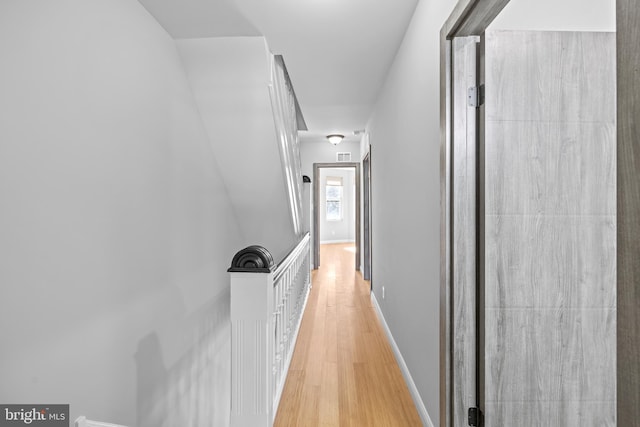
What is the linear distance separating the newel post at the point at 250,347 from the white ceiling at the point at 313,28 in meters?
1.59

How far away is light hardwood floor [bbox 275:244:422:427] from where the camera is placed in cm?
205

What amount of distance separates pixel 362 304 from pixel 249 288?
9.52 feet

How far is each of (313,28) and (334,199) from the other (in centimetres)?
883

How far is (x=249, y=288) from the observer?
5.55 feet

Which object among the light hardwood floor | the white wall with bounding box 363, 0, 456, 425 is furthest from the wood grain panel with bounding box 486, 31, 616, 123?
the light hardwood floor

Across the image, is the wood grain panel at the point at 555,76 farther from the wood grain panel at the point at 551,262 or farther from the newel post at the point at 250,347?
the newel post at the point at 250,347

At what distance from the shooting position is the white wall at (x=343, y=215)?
432 inches

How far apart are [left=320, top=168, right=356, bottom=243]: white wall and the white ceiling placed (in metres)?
7.75

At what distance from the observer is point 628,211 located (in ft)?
1.93

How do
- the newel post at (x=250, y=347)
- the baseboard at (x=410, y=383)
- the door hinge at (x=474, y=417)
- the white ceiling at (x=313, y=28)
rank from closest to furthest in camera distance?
the door hinge at (x=474, y=417), the newel post at (x=250, y=347), the baseboard at (x=410, y=383), the white ceiling at (x=313, y=28)

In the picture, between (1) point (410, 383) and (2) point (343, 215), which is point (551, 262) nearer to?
(1) point (410, 383)

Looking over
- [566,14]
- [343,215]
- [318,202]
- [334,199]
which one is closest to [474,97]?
[566,14]

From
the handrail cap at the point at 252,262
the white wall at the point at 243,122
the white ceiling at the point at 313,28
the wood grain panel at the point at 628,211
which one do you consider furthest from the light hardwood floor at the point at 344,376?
the white ceiling at the point at 313,28

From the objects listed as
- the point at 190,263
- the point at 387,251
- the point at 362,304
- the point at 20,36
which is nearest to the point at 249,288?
the point at 190,263
